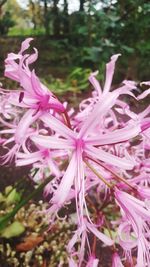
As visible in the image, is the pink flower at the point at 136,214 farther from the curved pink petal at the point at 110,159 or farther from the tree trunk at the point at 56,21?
the tree trunk at the point at 56,21

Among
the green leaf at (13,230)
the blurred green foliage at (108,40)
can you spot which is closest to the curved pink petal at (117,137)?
the green leaf at (13,230)

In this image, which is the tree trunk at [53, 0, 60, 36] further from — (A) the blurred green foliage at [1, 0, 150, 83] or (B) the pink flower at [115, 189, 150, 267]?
(B) the pink flower at [115, 189, 150, 267]

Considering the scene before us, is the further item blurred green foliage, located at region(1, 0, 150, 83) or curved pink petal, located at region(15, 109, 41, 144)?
blurred green foliage, located at region(1, 0, 150, 83)

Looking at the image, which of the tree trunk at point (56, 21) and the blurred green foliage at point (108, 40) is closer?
the blurred green foliage at point (108, 40)

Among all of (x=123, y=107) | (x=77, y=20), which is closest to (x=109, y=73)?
(x=123, y=107)

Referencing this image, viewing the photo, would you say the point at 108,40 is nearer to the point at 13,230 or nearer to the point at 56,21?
the point at 56,21

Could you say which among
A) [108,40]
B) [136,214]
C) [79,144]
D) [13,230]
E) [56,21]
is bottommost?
[13,230]

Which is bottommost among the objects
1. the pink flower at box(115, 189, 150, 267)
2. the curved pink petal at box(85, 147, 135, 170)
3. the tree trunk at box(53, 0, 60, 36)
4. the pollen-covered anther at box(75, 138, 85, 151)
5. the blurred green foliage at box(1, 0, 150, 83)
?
the pink flower at box(115, 189, 150, 267)

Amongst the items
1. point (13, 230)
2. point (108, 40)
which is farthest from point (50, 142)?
point (108, 40)

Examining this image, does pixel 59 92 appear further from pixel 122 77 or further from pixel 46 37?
pixel 46 37

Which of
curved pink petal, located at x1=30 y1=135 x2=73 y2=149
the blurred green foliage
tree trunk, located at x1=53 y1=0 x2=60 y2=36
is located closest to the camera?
curved pink petal, located at x1=30 y1=135 x2=73 y2=149

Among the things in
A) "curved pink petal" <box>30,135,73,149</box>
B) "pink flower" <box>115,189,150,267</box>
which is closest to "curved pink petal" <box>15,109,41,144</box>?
"curved pink petal" <box>30,135,73,149</box>

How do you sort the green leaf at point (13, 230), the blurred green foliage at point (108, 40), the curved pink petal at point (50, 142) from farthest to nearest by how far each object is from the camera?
the blurred green foliage at point (108, 40) < the green leaf at point (13, 230) < the curved pink petal at point (50, 142)
